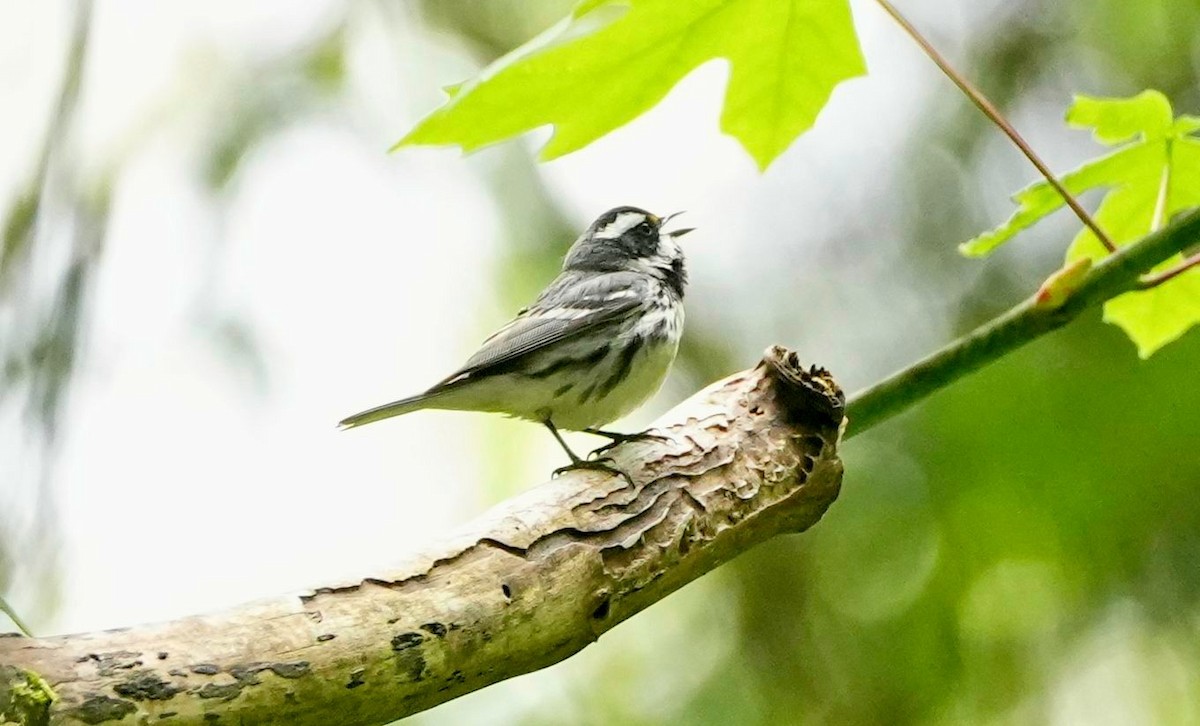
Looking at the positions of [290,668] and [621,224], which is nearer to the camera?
[290,668]

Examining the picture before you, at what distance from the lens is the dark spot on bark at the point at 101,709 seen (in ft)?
3.94

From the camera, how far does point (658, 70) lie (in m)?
1.63

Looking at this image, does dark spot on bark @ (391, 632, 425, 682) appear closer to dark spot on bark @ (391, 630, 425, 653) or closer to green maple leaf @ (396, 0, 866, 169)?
dark spot on bark @ (391, 630, 425, 653)

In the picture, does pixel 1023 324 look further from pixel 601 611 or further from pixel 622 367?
pixel 622 367

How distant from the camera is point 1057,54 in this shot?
13.1 feet

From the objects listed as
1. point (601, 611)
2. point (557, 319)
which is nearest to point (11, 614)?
point (601, 611)

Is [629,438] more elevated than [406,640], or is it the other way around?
[406,640]

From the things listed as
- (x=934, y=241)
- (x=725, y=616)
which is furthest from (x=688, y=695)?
(x=934, y=241)

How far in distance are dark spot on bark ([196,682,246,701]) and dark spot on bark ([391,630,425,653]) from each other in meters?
0.20

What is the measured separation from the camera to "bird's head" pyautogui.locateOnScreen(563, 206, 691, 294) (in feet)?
10.7

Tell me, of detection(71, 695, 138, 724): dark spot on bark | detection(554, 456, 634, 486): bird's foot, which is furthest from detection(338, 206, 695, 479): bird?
detection(71, 695, 138, 724): dark spot on bark

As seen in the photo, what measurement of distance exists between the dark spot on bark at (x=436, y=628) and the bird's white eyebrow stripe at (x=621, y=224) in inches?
79.8

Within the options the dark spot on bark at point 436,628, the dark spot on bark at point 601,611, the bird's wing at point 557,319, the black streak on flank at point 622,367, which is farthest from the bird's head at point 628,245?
the dark spot on bark at point 436,628

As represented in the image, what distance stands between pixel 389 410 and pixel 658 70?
1.23m
